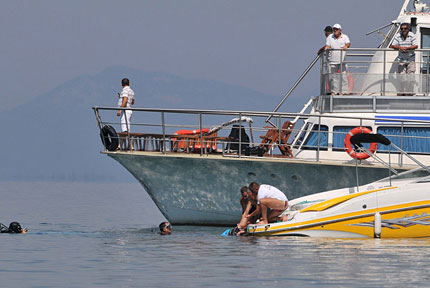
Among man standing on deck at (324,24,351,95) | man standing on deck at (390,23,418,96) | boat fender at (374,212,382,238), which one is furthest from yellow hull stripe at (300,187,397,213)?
man standing on deck at (390,23,418,96)

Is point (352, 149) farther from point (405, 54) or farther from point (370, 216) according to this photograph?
point (405, 54)

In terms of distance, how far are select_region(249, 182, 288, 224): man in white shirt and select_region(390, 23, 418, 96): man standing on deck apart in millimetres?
5324

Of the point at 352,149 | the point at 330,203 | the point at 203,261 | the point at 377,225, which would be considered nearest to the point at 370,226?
the point at 377,225

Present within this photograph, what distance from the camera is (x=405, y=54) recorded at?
25.5m

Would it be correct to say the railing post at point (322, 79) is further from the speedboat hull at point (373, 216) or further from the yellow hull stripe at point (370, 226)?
the yellow hull stripe at point (370, 226)

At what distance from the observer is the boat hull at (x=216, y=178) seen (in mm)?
23391

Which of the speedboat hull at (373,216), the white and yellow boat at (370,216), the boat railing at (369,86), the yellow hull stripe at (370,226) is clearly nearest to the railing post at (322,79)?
the boat railing at (369,86)

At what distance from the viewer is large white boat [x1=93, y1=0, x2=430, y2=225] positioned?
2342 centimetres

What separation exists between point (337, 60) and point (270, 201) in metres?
5.47

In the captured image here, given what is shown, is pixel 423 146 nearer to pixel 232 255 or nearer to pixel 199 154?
pixel 199 154

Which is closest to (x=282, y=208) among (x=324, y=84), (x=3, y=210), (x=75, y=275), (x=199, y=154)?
(x=199, y=154)

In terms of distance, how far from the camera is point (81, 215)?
113 ft

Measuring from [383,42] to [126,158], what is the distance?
8.30m

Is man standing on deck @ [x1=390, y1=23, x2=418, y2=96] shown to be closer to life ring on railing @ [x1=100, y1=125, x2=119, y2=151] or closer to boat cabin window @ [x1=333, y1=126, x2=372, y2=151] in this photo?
boat cabin window @ [x1=333, y1=126, x2=372, y2=151]
